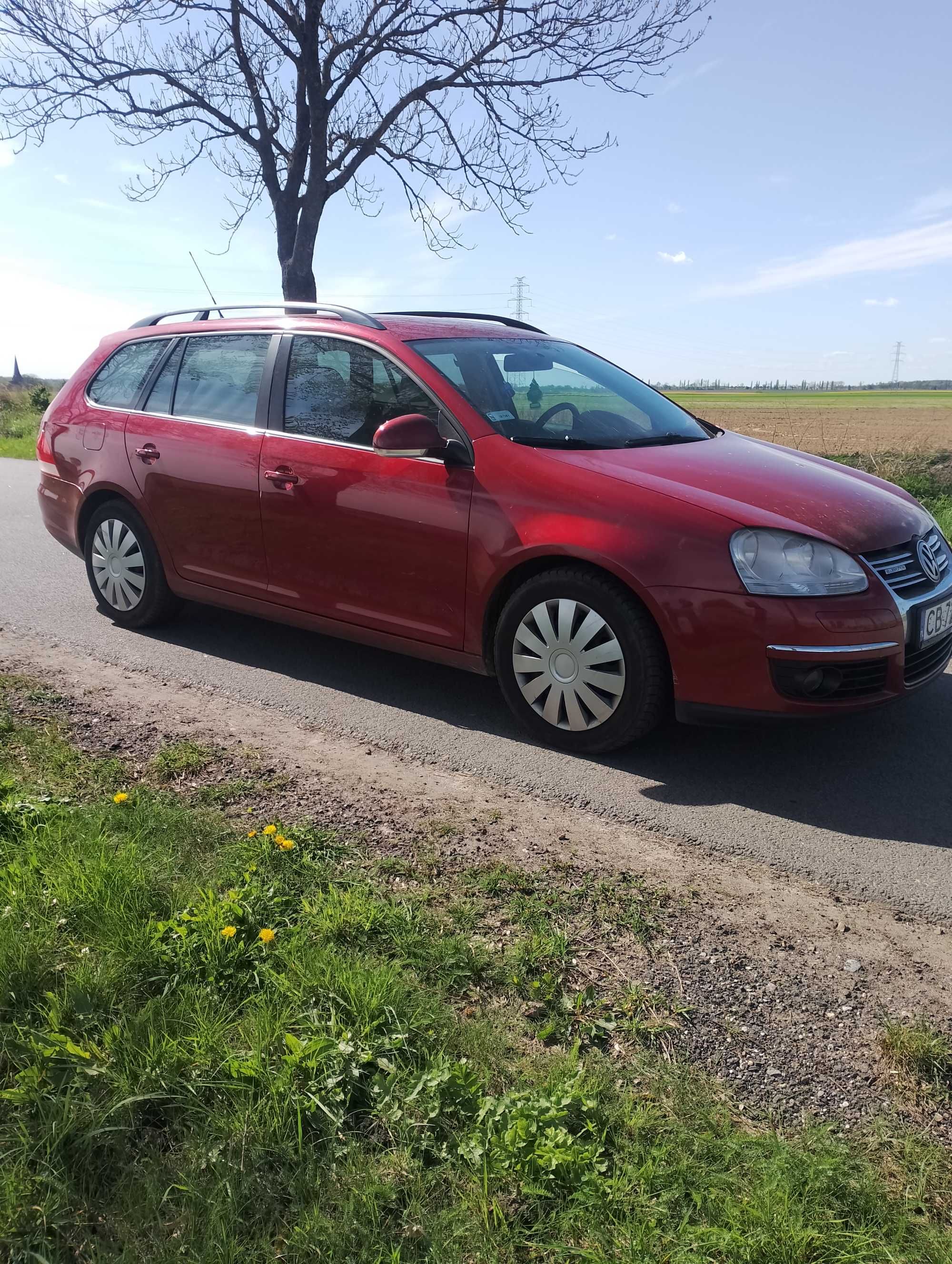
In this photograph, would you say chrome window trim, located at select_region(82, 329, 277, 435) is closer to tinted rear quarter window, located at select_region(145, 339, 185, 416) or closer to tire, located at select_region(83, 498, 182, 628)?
tinted rear quarter window, located at select_region(145, 339, 185, 416)

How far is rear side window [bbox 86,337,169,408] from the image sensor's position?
19.4 ft

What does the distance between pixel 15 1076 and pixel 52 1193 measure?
325 mm

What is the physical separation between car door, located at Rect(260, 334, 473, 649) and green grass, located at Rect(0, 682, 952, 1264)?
1.86m

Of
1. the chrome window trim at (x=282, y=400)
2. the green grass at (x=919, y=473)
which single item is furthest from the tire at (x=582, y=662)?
the green grass at (x=919, y=473)

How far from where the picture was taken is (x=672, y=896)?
3086 millimetres

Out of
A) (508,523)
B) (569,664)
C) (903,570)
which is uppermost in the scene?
(508,523)

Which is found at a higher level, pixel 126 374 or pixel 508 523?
pixel 126 374

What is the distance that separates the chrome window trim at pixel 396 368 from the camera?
14.6 feet

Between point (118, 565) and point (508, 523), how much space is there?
2827 mm

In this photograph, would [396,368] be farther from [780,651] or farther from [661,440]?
[780,651]

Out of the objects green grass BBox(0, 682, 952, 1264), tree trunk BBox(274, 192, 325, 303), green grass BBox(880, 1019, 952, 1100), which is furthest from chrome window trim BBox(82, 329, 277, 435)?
tree trunk BBox(274, 192, 325, 303)

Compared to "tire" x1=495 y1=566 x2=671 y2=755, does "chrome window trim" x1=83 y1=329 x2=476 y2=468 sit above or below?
above

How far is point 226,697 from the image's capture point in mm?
4875

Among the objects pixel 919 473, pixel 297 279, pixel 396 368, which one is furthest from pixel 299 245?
pixel 396 368
